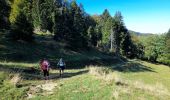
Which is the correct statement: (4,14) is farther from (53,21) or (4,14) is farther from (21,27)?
(53,21)

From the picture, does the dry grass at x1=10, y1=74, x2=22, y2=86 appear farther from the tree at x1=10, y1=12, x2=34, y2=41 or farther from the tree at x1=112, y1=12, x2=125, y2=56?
the tree at x1=112, y1=12, x2=125, y2=56

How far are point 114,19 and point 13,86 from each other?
10043 centimetres

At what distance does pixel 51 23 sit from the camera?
276ft

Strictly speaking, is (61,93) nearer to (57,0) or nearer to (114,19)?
(57,0)

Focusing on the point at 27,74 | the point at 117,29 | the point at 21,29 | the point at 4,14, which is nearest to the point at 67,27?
the point at 4,14

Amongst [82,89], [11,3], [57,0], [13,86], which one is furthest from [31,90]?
[57,0]

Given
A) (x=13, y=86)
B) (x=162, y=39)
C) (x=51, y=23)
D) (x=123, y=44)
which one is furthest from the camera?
(x=162, y=39)

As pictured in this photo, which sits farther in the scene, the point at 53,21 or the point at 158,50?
the point at 158,50

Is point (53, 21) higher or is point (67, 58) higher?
point (53, 21)

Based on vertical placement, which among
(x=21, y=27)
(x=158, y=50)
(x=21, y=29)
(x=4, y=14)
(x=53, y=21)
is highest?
(x=53, y=21)

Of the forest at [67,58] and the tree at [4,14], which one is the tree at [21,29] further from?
the tree at [4,14]

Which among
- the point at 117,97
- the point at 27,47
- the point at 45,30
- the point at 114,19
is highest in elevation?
the point at 114,19

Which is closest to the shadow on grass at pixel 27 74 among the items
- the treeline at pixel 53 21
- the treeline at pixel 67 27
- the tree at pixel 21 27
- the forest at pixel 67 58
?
the forest at pixel 67 58

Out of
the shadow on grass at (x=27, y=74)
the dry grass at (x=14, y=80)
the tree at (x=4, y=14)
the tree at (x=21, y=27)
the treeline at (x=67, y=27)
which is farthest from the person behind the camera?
the treeline at (x=67, y=27)
